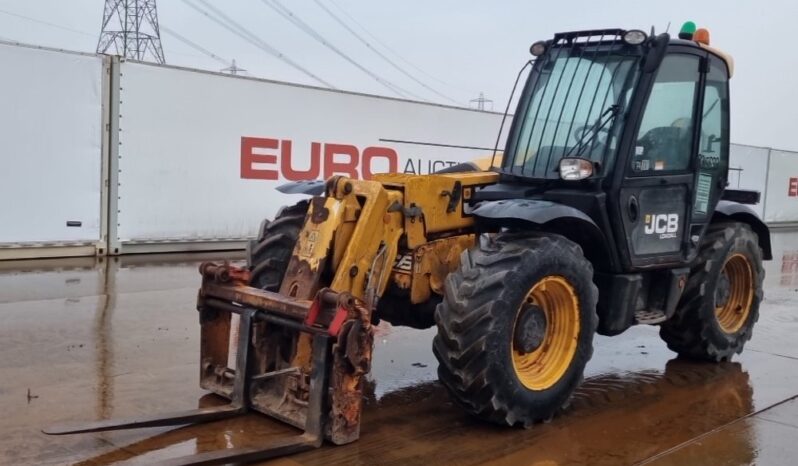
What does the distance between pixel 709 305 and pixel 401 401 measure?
262 cm

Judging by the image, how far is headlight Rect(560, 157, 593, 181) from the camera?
5109 millimetres

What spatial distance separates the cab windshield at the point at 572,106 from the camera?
17.5ft

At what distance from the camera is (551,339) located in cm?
498

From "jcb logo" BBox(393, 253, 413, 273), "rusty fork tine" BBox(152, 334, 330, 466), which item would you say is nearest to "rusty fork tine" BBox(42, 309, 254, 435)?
"rusty fork tine" BBox(152, 334, 330, 466)

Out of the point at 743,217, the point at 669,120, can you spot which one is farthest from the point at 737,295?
the point at 669,120

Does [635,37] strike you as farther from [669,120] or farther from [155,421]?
[155,421]

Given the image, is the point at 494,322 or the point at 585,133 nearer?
the point at 494,322

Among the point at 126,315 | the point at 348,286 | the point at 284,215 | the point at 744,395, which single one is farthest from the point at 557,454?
the point at 126,315

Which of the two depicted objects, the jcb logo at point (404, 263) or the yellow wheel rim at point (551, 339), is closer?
the yellow wheel rim at point (551, 339)

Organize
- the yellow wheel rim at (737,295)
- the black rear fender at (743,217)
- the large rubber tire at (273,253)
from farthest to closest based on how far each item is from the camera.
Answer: the yellow wheel rim at (737,295), the black rear fender at (743,217), the large rubber tire at (273,253)

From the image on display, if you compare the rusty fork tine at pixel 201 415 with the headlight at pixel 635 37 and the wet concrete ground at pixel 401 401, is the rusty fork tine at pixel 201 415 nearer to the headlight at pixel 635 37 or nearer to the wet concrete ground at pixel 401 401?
the wet concrete ground at pixel 401 401

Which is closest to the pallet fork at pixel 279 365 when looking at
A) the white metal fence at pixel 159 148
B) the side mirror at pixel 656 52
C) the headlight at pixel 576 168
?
the headlight at pixel 576 168

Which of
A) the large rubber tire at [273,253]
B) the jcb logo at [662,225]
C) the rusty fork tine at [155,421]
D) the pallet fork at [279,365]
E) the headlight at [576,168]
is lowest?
the rusty fork tine at [155,421]

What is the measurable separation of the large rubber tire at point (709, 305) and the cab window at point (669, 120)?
2.79 feet
